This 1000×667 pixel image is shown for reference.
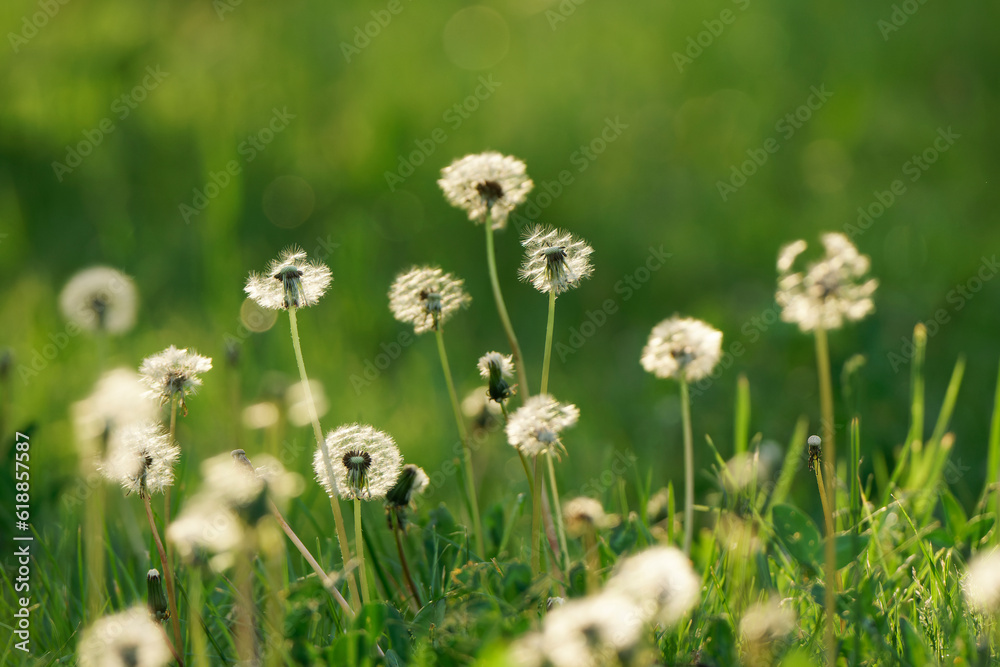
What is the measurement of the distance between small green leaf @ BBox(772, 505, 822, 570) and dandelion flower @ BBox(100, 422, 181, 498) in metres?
1.14

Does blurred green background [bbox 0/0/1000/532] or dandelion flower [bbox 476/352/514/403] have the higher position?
blurred green background [bbox 0/0/1000/532]

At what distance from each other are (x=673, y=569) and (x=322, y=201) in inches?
161

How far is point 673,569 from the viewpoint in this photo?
3.64 feet

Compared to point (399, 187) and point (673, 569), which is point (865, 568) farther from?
point (399, 187)

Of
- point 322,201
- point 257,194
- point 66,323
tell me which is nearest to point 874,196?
point 322,201

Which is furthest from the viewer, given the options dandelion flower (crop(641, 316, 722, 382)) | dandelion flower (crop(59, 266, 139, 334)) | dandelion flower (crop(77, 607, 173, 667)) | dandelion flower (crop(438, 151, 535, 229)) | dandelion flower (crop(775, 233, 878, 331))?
dandelion flower (crop(59, 266, 139, 334))

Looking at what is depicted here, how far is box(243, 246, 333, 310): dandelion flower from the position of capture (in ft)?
4.85

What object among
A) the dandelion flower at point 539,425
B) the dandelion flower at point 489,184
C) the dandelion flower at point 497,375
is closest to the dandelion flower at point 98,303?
the dandelion flower at point 489,184

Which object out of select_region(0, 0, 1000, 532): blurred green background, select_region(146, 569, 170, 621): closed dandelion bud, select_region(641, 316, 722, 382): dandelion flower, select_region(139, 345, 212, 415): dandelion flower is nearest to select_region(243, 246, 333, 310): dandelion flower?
select_region(139, 345, 212, 415): dandelion flower

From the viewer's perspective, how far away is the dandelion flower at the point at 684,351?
1613 millimetres

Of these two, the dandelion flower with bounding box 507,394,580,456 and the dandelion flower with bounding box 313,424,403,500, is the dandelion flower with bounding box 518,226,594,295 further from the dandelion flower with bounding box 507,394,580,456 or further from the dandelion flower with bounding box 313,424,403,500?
the dandelion flower with bounding box 313,424,403,500

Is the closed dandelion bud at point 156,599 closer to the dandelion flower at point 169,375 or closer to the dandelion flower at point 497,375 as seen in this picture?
the dandelion flower at point 169,375

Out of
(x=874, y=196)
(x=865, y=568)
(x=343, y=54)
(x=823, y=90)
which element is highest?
(x=343, y=54)

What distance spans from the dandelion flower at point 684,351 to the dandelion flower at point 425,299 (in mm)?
360
